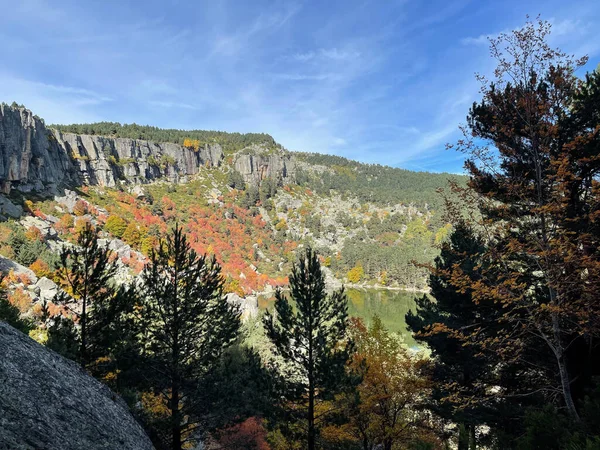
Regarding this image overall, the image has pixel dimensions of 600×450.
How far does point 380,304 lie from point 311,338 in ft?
244

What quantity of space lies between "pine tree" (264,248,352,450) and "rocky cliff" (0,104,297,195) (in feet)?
263

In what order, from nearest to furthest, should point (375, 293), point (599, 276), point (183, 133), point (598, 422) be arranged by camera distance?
point (598, 422), point (599, 276), point (375, 293), point (183, 133)

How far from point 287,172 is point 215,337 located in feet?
621

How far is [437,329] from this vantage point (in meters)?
6.87

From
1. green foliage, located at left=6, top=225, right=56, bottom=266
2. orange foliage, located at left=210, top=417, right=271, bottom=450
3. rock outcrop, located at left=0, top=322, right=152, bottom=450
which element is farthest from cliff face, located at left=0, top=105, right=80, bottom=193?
rock outcrop, located at left=0, top=322, right=152, bottom=450

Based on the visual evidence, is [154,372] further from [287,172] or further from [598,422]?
[287,172]

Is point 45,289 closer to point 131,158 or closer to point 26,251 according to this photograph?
point 26,251

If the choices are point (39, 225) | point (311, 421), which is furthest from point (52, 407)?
point (39, 225)

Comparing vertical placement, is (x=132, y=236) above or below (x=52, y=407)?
above

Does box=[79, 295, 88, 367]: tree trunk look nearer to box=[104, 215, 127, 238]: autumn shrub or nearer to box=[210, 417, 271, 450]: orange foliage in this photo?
box=[210, 417, 271, 450]: orange foliage

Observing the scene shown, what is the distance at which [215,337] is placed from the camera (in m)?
13.0

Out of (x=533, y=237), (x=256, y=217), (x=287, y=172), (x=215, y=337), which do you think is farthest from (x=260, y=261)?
(x=533, y=237)

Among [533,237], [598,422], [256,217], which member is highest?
[256,217]

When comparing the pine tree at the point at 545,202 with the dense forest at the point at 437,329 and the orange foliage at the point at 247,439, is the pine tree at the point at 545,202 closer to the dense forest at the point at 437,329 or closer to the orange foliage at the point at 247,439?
the dense forest at the point at 437,329
